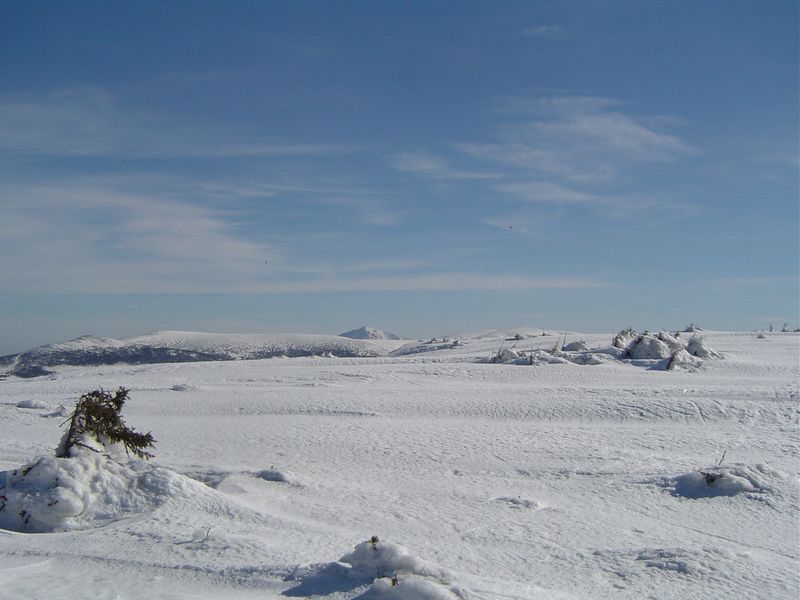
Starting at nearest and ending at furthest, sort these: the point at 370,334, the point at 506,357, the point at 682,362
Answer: the point at 682,362 < the point at 506,357 < the point at 370,334

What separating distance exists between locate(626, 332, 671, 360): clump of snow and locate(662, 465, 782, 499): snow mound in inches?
351

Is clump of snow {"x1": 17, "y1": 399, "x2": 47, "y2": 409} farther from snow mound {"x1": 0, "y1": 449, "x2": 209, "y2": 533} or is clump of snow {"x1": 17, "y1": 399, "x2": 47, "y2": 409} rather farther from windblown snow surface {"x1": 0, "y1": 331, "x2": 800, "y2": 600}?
snow mound {"x1": 0, "y1": 449, "x2": 209, "y2": 533}

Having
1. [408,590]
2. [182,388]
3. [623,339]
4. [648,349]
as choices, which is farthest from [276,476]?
[623,339]

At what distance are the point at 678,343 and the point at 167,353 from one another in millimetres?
18828

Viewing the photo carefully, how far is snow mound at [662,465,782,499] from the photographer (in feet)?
19.0

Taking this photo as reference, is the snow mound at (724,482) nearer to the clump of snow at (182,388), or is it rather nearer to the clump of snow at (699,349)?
the clump of snow at (182,388)

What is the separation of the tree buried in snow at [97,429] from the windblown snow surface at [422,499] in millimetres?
206

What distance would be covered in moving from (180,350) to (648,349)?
19.1m

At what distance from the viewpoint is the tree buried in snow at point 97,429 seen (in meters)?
5.61

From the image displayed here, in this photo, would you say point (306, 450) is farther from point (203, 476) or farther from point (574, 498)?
point (574, 498)

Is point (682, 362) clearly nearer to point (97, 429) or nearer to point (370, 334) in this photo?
point (97, 429)

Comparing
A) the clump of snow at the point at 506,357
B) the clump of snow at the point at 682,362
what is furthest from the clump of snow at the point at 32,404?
the clump of snow at the point at 682,362

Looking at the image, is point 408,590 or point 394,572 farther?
point 394,572

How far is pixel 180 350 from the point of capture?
27375 mm
